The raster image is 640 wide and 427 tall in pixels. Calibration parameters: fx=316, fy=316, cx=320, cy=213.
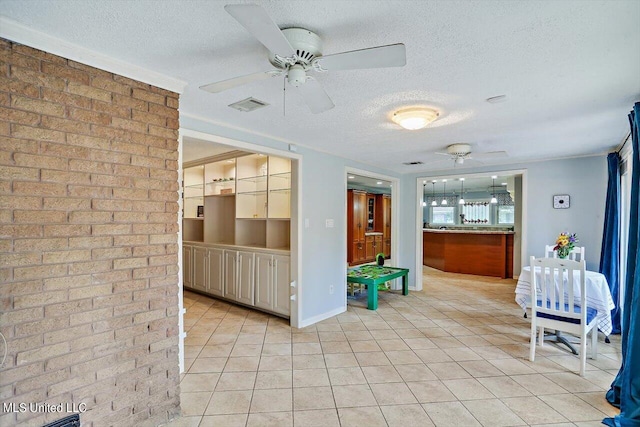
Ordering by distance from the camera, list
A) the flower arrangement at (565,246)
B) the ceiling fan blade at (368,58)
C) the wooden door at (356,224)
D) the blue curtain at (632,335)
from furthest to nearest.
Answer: the wooden door at (356,224) < the flower arrangement at (565,246) < the blue curtain at (632,335) < the ceiling fan blade at (368,58)

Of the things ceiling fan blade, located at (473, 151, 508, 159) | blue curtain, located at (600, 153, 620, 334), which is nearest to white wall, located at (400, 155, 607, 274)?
blue curtain, located at (600, 153, 620, 334)

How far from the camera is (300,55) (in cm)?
156

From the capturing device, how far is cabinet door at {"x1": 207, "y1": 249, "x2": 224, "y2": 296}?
16.1ft

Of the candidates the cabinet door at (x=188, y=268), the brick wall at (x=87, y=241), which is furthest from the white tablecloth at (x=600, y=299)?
the cabinet door at (x=188, y=268)

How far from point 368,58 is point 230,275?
4.05m

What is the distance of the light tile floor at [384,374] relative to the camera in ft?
7.24

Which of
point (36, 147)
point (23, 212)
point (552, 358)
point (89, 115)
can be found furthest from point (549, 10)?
point (552, 358)

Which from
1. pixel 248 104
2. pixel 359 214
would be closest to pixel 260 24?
pixel 248 104

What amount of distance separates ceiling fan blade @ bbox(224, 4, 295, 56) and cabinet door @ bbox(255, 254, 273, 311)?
10.4 ft

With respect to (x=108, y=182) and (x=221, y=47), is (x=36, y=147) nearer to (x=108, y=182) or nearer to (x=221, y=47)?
(x=108, y=182)

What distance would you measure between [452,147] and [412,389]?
A: 273 centimetres

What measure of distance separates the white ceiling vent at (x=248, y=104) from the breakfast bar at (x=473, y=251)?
6.39 m

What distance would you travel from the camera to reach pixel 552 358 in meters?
3.09

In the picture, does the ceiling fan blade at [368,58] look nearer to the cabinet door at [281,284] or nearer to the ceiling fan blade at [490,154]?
the cabinet door at [281,284]
